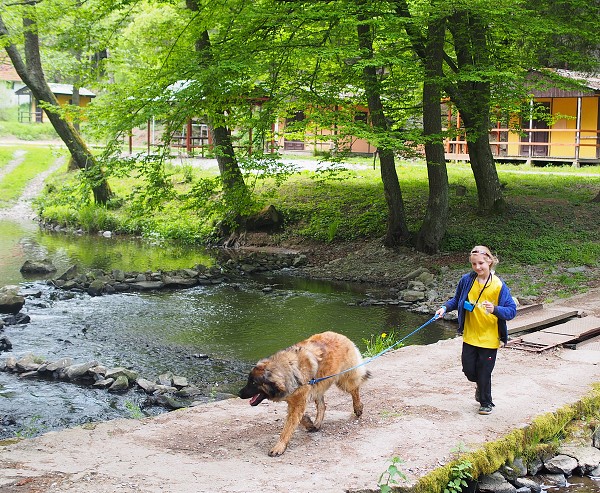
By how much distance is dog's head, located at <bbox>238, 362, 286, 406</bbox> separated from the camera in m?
6.70

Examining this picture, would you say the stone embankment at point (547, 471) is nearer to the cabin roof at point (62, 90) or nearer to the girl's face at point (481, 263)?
the girl's face at point (481, 263)

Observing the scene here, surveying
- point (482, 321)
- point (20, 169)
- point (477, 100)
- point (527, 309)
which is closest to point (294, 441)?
point (482, 321)

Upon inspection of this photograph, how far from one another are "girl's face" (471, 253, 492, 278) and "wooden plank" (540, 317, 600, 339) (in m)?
4.19

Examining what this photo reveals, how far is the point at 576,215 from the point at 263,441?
17.7 m

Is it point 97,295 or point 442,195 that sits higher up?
point 442,195

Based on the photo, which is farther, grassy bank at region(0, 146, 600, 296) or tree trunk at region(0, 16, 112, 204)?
tree trunk at region(0, 16, 112, 204)

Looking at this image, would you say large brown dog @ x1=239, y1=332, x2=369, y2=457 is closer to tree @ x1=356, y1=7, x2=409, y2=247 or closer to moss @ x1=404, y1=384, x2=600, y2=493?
moss @ x1=404, y1=384, x2=600, y2=493

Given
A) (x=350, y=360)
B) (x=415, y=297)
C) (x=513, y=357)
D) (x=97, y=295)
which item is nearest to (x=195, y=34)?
(x=97, y=295)

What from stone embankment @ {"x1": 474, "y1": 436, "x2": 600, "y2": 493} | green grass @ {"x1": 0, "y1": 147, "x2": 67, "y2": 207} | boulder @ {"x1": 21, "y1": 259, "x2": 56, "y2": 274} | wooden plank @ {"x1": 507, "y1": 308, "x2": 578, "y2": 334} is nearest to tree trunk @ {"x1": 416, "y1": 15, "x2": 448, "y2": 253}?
wooden plank @ {"x1": 507, "y1": 308, "x2": 578, "y2": 334}

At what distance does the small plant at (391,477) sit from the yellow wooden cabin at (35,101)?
57389 mm

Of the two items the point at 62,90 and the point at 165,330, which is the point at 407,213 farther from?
the point at 62,90

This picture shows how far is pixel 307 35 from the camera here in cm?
2006

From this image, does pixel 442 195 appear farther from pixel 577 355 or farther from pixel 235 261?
pixel 577 355

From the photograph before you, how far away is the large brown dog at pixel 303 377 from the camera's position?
672cm
